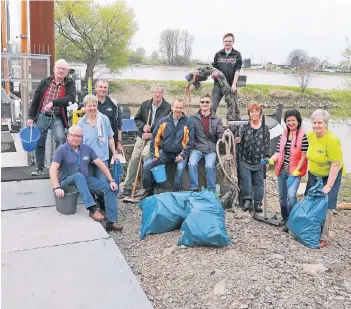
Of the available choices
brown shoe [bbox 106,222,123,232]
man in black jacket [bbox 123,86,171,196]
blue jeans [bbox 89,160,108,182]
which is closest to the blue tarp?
brown shoe [bbox 106,222,123,232]

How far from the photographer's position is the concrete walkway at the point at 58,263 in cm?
311

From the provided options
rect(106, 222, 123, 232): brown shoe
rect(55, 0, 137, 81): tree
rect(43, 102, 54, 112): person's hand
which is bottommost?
rect(106, 222, 123, 232): brown shoe

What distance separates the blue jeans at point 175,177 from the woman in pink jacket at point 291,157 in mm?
1167

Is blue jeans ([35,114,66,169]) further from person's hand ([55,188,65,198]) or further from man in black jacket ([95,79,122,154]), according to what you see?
person's hand ([55,188,65,198])

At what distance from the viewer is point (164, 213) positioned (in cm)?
464

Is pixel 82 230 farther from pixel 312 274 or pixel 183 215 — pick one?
pixel 312 274

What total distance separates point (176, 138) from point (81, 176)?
139 centimetres

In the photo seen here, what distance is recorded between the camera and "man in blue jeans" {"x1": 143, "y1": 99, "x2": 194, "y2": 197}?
5.48m

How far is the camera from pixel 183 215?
15.2 feet

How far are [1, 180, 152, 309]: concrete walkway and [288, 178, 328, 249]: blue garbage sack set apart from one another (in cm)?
189

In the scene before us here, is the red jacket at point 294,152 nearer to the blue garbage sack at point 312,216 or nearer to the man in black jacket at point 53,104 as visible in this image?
the blue garbage sack at point 312,216

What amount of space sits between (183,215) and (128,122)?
21.0 ft

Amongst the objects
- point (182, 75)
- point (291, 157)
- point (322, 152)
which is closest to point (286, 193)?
point (291, 157)

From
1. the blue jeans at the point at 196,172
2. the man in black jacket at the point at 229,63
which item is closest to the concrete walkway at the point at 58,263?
the blue jeans at the point at 196,172
